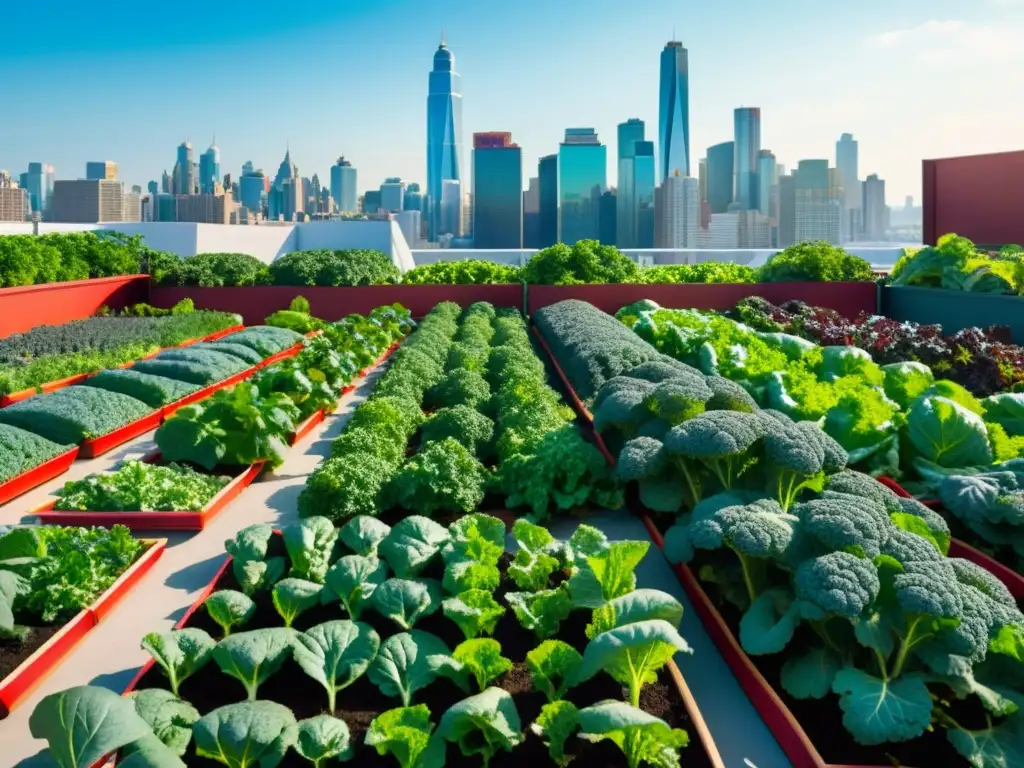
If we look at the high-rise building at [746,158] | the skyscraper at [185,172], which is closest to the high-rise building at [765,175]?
the high-rise building at [746,158]

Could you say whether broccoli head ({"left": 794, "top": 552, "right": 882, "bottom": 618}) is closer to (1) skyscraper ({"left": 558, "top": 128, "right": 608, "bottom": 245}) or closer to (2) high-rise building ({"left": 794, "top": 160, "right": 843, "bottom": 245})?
(2) high-rise building ({"left": 794, "top": 160, "right": 843, "bottom": 245})

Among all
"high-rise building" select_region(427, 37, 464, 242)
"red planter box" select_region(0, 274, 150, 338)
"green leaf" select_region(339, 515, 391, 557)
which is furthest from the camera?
"high-rise building" select_region(427, 37, 464, 242)

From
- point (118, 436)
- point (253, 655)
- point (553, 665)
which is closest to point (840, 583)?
point (553, 665)

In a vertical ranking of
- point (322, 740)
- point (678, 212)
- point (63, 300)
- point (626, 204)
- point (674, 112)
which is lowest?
point (322, 740)

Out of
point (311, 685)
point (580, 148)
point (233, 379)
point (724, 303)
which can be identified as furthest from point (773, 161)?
point (311, 685)

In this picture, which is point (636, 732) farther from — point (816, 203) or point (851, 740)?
point (816, 203)

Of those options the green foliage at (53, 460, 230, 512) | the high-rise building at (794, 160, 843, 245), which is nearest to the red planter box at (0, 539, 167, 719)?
the green foliage at (53, 460, 230, 512)

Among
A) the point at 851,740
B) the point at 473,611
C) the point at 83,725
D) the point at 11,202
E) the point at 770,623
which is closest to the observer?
the point at 83,725

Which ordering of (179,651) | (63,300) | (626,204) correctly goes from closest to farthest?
(179,651) < (63,300) < (626,204)
